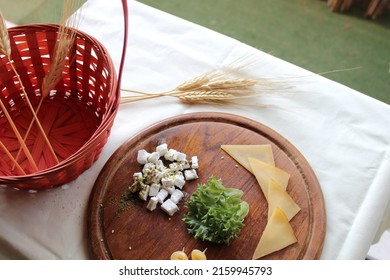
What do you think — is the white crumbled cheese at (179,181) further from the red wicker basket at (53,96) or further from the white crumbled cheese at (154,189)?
the red wicker basket at (53,96)

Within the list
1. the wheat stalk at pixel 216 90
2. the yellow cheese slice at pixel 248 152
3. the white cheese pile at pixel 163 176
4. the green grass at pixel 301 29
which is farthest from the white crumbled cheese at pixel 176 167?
the green grass at pixel 301 29

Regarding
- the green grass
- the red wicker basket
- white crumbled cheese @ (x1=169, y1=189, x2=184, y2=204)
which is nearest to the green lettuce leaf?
white crumbled cheese @ (x1=169, y1=189, x2=184, y2=204)

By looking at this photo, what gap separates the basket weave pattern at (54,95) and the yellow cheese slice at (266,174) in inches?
14.6

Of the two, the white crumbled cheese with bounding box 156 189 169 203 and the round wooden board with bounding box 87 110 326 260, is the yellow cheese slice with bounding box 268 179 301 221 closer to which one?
the round wooden board with bounding box 87 110 326 260

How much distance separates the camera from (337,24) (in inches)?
92.8

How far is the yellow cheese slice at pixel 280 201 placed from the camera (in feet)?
3.32

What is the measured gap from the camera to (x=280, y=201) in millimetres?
1022

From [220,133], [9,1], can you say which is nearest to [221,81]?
[220,133]

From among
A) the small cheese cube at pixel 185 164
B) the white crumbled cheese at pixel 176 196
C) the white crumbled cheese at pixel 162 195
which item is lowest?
the white crumbled cheese at pixel 162 195

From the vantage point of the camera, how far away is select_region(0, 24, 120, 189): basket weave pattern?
43.4 inches

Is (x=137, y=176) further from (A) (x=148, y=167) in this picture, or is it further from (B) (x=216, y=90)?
(B) (x=216, y=90)
